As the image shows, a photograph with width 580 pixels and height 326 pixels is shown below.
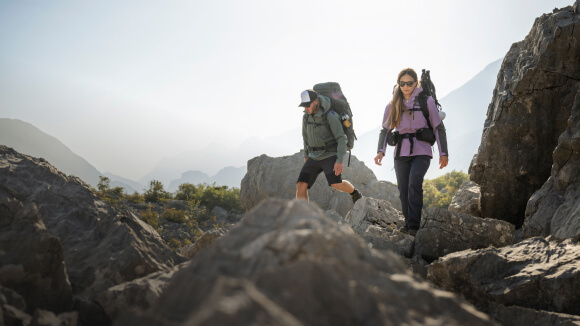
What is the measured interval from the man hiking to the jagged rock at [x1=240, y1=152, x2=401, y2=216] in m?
7.80

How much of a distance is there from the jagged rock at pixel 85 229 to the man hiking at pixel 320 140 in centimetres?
466

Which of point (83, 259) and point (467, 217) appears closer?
point (83, 259)

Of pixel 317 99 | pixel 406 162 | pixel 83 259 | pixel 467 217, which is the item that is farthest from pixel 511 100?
pixel 83 259

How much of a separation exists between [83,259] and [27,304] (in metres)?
0.77

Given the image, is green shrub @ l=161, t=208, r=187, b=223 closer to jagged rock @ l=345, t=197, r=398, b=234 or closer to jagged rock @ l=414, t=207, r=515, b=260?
jagged rock @ l=345, t=197, r=398, b=234

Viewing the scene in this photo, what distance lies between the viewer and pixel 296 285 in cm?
154

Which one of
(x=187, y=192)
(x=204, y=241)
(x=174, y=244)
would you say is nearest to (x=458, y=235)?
(x=204, y=241)

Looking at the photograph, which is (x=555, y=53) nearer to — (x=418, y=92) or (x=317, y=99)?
(x=418, y=92)

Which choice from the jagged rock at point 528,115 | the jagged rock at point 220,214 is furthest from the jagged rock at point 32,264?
the jagged rock at point 220,214

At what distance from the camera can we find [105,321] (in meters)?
2.51

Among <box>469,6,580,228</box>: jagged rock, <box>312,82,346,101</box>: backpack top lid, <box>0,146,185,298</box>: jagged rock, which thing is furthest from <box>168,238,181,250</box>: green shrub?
<box>469,6,580,228</box>: jagged rock

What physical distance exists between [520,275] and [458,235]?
2606 millimetres

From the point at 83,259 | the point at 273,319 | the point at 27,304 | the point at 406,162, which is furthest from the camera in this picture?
the point at 406,162

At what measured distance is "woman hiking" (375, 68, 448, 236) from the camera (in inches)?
282
